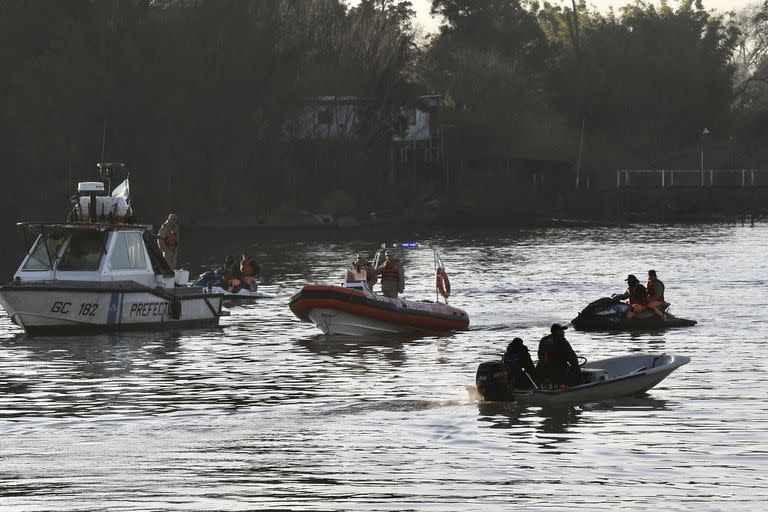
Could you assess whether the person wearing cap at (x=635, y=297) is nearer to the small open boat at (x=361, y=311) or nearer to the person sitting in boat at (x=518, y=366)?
the small open boat at (x=361, y=311)

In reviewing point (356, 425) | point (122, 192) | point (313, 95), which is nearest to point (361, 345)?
point (122, 192)

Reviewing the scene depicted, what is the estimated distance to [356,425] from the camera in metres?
26.7

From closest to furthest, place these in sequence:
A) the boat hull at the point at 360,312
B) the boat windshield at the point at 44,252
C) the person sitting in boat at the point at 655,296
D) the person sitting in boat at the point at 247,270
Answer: the boat hull at the point at 360,312 → the boat windshield at the point at 44,252 → the person sitting in boat at the point at 655,296 → the person sitting in boat at the point at 247,270

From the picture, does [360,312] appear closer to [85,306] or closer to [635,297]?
[85,306]

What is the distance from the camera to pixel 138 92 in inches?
4252

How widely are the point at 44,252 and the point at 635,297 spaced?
15941 mm

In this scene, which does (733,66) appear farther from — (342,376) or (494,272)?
(342,376)

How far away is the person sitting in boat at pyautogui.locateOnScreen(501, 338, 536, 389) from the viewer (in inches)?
1105

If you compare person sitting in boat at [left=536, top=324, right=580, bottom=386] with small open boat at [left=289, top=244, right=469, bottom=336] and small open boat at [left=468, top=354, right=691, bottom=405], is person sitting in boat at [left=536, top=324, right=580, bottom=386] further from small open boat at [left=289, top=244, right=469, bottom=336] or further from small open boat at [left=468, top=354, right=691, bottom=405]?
small open boat at [left=289, top=244, right=469, bottom=336]

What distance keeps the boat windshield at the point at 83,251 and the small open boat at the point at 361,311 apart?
518 centimetres

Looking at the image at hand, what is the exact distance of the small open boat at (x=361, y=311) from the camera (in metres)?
39.7

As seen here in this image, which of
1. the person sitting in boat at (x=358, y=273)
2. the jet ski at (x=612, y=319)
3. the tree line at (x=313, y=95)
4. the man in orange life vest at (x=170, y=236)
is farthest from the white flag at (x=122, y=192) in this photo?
the tree line at (x=313, y=95)

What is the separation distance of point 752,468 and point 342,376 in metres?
12.6

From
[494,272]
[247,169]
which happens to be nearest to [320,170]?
[247,169]
